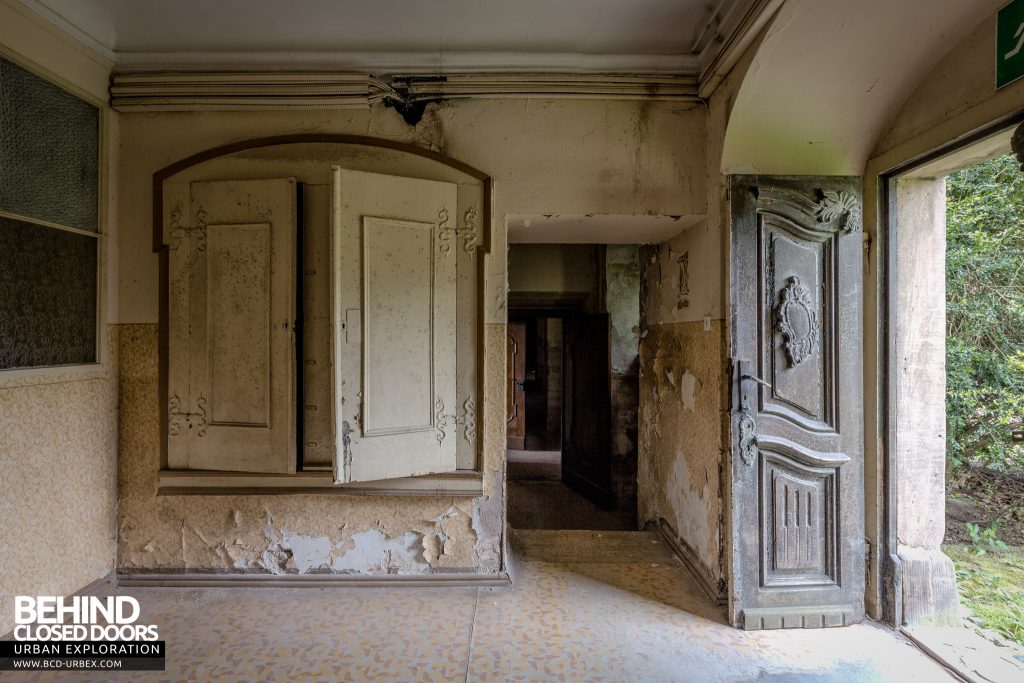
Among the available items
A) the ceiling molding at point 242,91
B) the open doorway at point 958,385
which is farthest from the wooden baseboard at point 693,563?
the ceiling molding at point 242,91

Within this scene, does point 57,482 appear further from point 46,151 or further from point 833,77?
point 833,77

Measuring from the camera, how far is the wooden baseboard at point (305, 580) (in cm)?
248

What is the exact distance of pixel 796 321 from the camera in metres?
2.28

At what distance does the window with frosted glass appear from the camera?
6.66 ft

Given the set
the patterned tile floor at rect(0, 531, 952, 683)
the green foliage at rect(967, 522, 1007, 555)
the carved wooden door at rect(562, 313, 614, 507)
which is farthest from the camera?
the carved wooden door at rect(562, 313, 614, 507)

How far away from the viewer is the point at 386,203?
2.32m

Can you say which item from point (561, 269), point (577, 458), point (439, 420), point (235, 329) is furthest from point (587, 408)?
point (235, 329)

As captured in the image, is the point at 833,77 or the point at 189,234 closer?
the point at 833,77

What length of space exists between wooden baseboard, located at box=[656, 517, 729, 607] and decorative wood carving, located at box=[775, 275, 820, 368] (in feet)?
3.68

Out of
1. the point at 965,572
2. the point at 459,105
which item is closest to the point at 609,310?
the point at 459,105

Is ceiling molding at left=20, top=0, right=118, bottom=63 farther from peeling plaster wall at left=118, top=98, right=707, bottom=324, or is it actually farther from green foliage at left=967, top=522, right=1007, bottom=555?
green foliage at left=967, top=522, right=1007, bottom=555

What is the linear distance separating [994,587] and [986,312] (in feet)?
6.74

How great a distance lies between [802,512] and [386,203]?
7.91ft

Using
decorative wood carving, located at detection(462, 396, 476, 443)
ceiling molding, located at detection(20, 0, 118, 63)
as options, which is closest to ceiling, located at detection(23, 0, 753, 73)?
ceiling molding, located at detection(20, 0, 118, 63)
